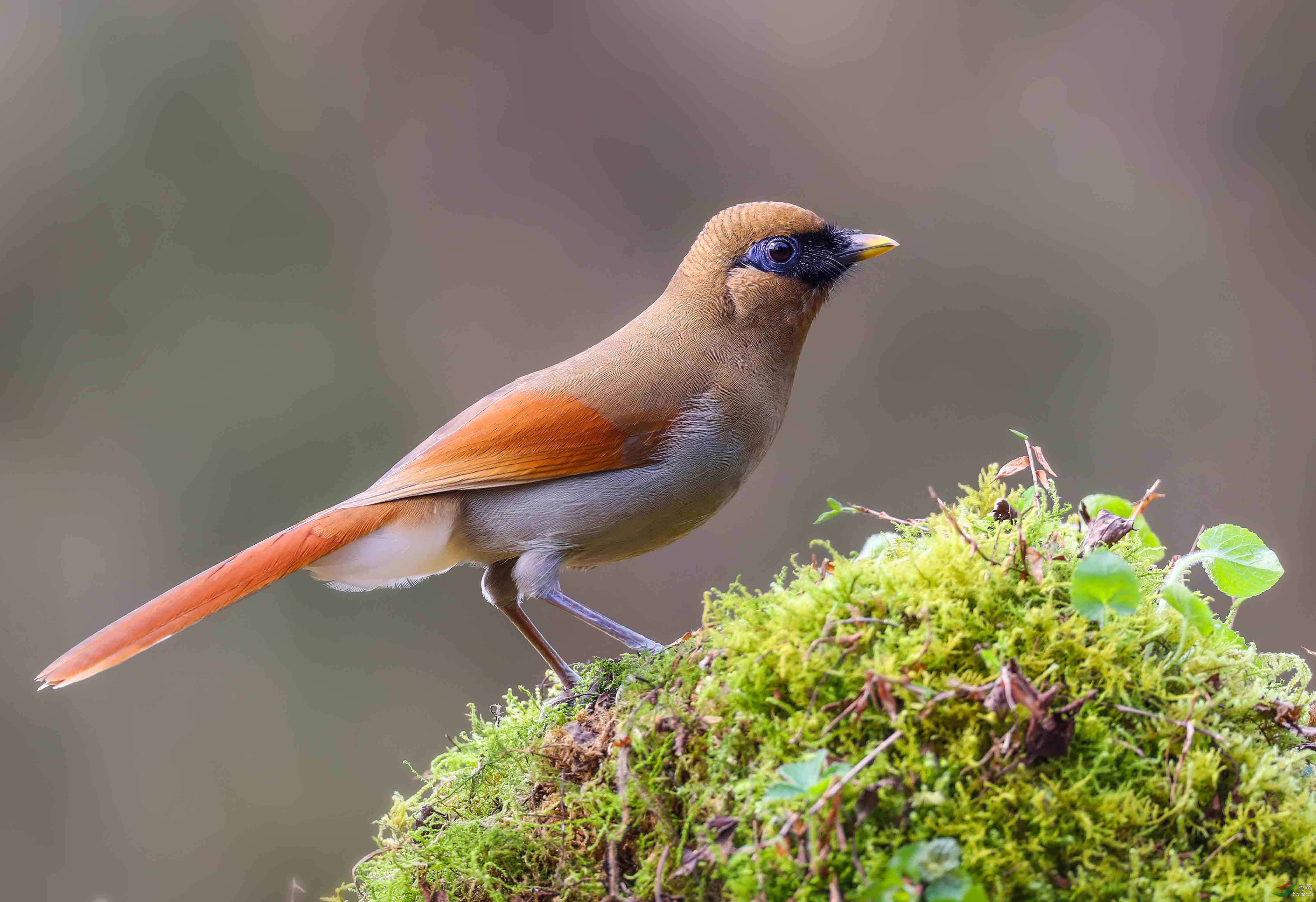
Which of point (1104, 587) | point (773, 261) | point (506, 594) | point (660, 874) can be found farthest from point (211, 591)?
point (1104, 587)

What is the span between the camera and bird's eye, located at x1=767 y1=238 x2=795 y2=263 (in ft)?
10.3

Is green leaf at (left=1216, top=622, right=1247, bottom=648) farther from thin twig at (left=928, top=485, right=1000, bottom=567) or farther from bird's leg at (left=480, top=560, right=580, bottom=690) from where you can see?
bird's leg at (left=480, top=560, right=580, bottom=690)

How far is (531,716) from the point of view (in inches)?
88.4

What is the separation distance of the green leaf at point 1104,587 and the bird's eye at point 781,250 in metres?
1.80

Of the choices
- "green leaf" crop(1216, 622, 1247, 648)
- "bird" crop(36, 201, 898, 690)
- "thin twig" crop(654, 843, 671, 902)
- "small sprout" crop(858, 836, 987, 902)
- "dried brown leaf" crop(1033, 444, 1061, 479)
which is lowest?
"green leaf" crop(1216, 622, 1247, 648)

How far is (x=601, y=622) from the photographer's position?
2682 mm

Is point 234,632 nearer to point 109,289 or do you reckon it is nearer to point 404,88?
point 109,289

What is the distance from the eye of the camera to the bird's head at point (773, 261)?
3.12m

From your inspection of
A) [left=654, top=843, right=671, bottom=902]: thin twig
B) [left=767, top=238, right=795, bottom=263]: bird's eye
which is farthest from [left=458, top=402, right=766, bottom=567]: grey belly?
[left=654, top=843, right=671, bottom=902]: thin twig

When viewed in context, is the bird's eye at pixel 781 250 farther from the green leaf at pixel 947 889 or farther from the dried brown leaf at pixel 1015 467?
the green leaf at pixel 947 889

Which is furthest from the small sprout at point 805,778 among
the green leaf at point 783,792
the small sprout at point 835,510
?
the small sprout at point 835,510

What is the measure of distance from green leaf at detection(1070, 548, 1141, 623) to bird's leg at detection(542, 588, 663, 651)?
108 centimetres

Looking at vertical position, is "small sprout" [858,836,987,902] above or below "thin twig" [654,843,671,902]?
below

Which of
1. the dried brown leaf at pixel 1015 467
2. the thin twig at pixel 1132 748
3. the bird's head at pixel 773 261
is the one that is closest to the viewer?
the thin twig at pixel 1132 748
